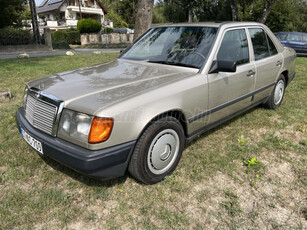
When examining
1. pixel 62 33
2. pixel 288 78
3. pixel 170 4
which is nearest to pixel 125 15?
pixel 170 4

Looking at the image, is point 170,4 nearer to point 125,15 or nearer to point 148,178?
point 125,15

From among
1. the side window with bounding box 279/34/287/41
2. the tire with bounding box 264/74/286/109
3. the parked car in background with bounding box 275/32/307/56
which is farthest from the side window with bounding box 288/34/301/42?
the tire with bounding box 264/74/286/109

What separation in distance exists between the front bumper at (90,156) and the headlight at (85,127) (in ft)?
0.30

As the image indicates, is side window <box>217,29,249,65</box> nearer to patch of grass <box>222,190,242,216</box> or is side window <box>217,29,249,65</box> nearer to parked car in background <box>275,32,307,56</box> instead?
patch of grass <box>222,190,242,216</box>

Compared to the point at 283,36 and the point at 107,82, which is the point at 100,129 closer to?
the point at 107,82

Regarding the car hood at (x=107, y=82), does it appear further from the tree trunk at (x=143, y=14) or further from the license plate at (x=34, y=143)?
the tree trunk at (x=143, y=14)

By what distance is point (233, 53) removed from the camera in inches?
125

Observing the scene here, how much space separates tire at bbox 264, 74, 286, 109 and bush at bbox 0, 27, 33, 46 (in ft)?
55.8

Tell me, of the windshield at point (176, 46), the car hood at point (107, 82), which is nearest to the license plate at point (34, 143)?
the car hood at point (107, 82)

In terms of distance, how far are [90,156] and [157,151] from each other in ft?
2.34

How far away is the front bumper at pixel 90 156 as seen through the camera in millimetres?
1957

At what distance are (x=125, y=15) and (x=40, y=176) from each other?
175 feet

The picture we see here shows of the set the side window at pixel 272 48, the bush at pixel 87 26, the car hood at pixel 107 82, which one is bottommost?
the car hood at pixel 107 82

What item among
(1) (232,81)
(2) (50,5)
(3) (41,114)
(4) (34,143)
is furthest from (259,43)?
(2) (50,5)
